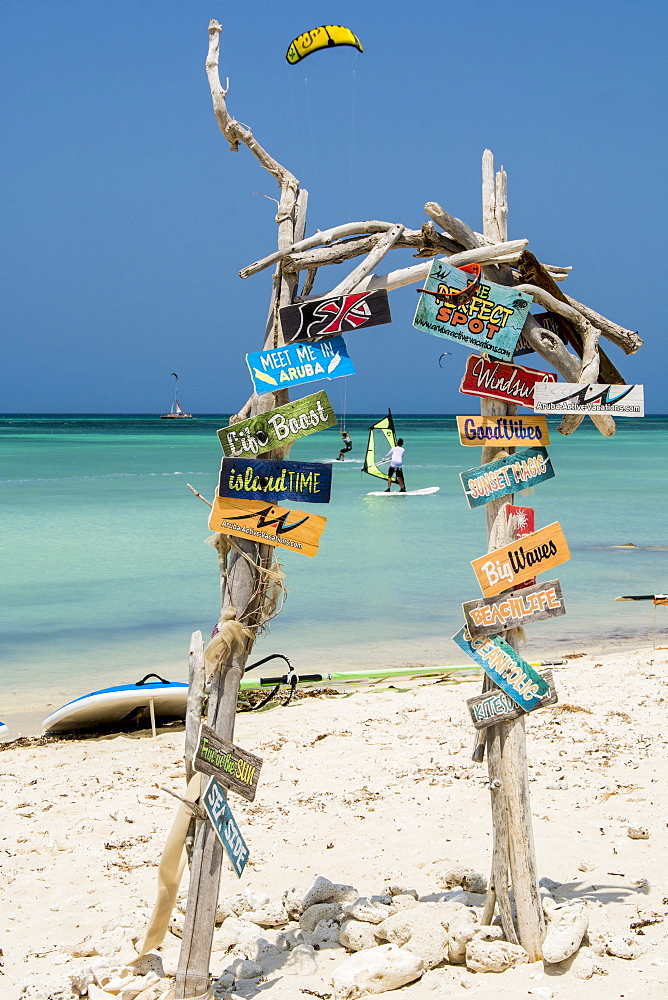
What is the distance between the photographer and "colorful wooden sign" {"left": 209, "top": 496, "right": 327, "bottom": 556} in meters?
2.98

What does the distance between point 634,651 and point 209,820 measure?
622 centimetres

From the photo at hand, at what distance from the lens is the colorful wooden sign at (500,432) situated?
3227 millimetres

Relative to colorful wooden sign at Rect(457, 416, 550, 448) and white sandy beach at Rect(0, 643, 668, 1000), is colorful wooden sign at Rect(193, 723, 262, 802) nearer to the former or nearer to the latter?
white sandy beach at Rect(0, 643, 668, 1000)

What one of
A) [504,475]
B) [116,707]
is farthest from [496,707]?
[116,707]

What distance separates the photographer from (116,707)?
610cm

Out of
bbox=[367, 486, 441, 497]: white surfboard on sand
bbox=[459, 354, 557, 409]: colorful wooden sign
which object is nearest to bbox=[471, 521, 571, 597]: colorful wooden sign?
bbox=[459, 354, 557, 409]: colorful wooden sign

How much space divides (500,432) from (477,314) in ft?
1.39

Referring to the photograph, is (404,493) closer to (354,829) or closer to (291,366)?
(354,829)

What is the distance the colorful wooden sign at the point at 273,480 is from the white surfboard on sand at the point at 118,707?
344 centimetres

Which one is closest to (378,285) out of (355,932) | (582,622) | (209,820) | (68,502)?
(209,820)

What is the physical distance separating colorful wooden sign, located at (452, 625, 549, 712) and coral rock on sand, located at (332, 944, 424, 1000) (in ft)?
3.11

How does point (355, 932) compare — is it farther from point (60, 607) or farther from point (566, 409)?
point (60, 607)

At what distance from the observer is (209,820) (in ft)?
9.68

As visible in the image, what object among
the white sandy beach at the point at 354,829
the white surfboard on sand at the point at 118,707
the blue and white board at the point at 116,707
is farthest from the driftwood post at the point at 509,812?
the white surfboard on sand at the point at 118,707
